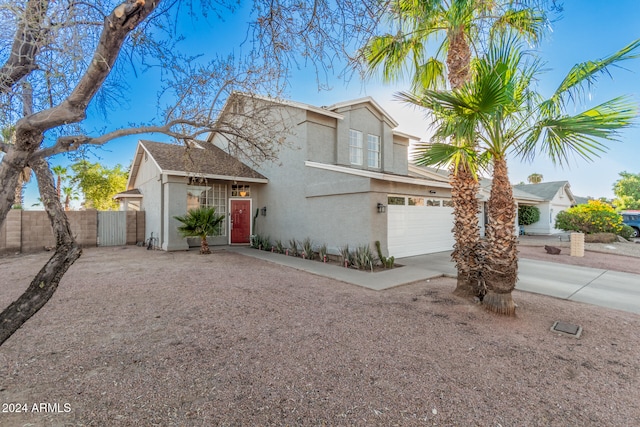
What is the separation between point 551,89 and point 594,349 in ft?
13.3

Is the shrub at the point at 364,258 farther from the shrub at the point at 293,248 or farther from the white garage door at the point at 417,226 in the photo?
the shrub at the point at 293,248

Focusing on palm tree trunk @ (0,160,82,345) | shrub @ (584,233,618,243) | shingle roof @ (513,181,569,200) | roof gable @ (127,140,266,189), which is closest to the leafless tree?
palm tree trunk @ (0,160,82,345)

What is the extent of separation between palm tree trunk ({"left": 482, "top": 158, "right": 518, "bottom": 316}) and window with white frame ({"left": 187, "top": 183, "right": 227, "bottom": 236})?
1142 centimetres

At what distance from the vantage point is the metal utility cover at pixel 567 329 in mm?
4367

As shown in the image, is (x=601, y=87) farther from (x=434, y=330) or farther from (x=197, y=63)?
(x=197, y=63)

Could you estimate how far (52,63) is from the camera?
2.69 meters

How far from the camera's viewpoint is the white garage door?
420 inches

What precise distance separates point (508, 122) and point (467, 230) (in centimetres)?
212

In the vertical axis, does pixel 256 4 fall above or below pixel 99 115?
above

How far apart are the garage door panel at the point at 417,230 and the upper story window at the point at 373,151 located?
12.8 feet

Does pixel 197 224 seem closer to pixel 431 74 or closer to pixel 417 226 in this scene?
pixel 417 226

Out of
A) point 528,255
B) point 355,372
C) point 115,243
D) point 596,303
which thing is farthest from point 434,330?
point 115,243

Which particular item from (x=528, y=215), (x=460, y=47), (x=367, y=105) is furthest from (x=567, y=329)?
A: (x=528, y=215)

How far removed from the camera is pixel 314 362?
11.5 ft
